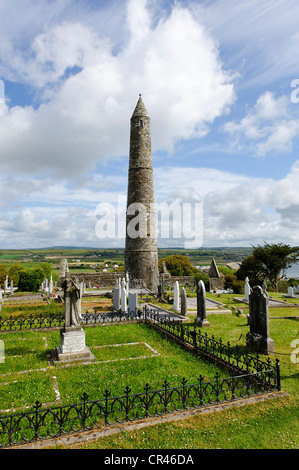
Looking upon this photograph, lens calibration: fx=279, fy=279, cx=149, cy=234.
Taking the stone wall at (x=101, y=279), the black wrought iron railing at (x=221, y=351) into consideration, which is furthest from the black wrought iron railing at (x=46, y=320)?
the stone wall at (x=101, y=279)

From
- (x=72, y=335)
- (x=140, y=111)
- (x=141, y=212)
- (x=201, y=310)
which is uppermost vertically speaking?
(x=140, y=111)

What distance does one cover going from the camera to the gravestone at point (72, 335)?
945 centimetres

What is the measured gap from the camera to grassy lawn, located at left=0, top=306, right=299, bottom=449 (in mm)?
5117

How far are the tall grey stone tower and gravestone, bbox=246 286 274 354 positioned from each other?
17874 mm

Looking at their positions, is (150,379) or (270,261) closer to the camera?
(150,379)

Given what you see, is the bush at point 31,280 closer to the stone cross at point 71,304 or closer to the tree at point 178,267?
the tree at point 178,267

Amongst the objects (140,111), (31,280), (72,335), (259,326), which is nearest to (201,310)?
(259,326)

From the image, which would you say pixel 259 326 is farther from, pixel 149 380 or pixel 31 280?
pixel 31 280

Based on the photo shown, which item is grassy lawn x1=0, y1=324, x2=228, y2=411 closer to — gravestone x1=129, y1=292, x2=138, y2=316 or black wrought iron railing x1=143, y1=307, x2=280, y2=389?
black wrought iron railing x1=143, y1=307, x2=280, y2=389

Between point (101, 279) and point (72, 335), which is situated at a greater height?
point (72, 335)

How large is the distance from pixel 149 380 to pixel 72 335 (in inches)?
136

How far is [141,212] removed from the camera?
1125 inches

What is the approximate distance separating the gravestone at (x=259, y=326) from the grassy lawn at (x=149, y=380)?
474 mm
